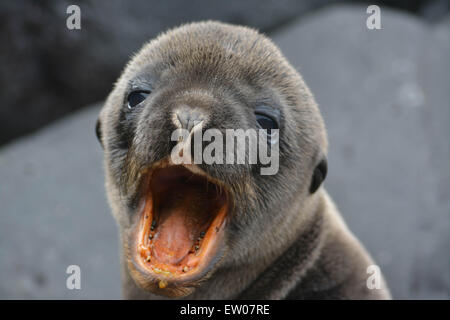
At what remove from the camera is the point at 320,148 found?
3.40m

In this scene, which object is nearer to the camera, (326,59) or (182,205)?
(182,205)

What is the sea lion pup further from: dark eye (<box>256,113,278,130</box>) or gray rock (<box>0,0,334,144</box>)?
gray rock (<box>0,0,334,144</box>)

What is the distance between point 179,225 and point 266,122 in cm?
68

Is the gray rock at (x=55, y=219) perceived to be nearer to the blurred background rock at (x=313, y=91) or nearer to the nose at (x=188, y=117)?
the blurred background rock at (x=313, y=91)

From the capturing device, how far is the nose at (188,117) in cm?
248

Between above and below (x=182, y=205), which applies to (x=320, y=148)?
above

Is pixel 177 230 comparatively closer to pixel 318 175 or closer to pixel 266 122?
pixel 266 122

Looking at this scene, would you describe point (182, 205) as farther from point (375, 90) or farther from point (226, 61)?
point (375, 90)

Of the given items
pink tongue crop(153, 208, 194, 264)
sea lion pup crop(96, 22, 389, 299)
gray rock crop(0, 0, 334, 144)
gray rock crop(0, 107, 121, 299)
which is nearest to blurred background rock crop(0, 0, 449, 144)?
gray rock crop(0, 0, 334, 144)

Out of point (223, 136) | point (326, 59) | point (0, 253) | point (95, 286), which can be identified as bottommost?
point (95, 286)

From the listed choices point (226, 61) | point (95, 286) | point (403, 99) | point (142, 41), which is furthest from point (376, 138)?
point (226, 61)

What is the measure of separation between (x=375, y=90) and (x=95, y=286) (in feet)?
12.4

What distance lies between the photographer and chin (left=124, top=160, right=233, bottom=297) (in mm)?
2756

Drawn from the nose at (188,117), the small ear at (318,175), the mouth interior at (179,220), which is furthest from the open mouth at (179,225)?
the small ear at (318,175)
